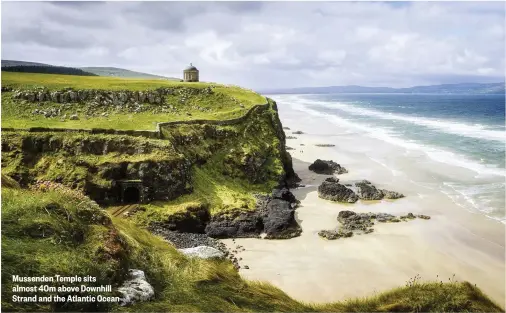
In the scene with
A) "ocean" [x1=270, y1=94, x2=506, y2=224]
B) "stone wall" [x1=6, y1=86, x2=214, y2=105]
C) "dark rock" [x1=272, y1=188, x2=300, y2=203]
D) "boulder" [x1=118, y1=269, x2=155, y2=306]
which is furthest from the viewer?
"stone wall" [x1=6, y1=86, x2=214, y2=105]

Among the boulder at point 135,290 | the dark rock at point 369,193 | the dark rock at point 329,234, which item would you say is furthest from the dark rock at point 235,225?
the boulder at point 135,290

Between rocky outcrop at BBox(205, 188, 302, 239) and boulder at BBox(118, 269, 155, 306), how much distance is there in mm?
19529

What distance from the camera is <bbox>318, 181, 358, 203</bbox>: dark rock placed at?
3744 centimetres

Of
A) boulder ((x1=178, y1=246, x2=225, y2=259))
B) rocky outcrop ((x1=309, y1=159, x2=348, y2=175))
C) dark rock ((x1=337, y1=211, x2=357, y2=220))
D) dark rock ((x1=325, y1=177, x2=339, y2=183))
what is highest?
boulder ((x1=178, y1=246, x2=225, y2=259))

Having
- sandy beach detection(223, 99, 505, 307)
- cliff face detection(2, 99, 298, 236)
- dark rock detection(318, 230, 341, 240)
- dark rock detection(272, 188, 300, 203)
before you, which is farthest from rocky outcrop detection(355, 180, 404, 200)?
cliff face detection(2, 99, 298, 236)

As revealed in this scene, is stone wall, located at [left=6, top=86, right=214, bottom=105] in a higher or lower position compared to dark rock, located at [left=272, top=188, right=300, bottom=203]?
higher

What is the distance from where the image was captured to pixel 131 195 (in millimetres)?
30938

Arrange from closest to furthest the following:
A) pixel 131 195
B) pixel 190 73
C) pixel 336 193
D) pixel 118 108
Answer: pixel 131 195 → pixel 336 193 → pixel 118 108 → pixel 190 73

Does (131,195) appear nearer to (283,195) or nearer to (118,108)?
(283,195)

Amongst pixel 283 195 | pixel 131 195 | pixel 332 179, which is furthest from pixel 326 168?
pixel 131 195

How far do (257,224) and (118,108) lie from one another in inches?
814

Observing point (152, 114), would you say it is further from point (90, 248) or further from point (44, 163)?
point (90, 248)

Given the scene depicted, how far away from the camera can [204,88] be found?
167ft

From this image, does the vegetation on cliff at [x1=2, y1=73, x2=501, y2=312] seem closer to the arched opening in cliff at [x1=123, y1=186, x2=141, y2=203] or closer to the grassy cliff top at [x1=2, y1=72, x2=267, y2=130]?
the grassy cliff top at [x1=2, y1=72, x2=267, y2=130]
